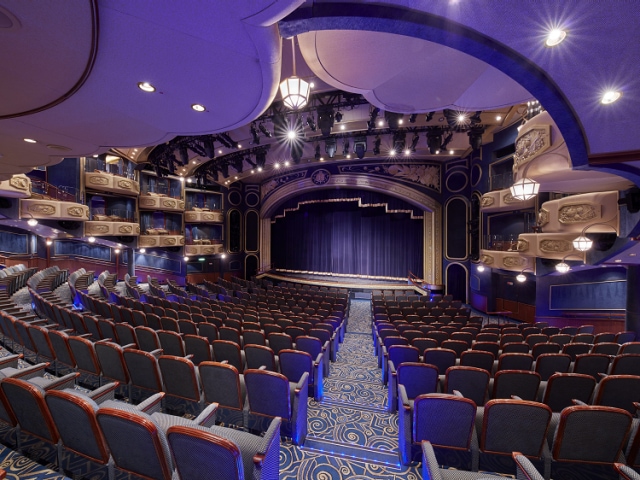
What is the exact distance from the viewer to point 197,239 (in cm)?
1902

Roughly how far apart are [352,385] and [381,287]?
1176 centimetres

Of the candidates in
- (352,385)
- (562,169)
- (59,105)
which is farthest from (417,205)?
(59,105)

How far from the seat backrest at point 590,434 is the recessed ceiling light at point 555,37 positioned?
2899 mm

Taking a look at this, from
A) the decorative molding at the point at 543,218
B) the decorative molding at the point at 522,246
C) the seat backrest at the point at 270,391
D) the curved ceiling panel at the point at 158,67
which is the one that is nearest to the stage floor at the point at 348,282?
the decorative molding at the point at 522,246

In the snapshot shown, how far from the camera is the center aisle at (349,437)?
2.80 m

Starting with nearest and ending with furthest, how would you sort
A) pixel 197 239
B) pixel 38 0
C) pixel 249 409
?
pixel 38 0
pixel 249 409
pixel 197 239

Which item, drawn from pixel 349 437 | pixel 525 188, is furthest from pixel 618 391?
pixel 525 188

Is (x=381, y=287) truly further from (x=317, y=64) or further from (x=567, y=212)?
(x=317, y=64)

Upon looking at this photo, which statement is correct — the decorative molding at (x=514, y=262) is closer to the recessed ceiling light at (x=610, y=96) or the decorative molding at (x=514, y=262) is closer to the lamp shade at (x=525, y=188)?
the lamp shade at (x=525, y=188)

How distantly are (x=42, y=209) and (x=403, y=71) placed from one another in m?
13.5

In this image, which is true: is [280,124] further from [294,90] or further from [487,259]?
[487,259]

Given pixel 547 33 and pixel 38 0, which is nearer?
pixel 38 0

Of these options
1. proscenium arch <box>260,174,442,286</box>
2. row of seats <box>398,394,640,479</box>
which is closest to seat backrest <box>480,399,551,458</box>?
row of seats <box>398,394,640,479</box>

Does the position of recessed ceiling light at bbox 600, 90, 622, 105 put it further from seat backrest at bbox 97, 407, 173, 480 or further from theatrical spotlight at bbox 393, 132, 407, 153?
theatrical spotlight at bbox 393, 132, 407, 153
